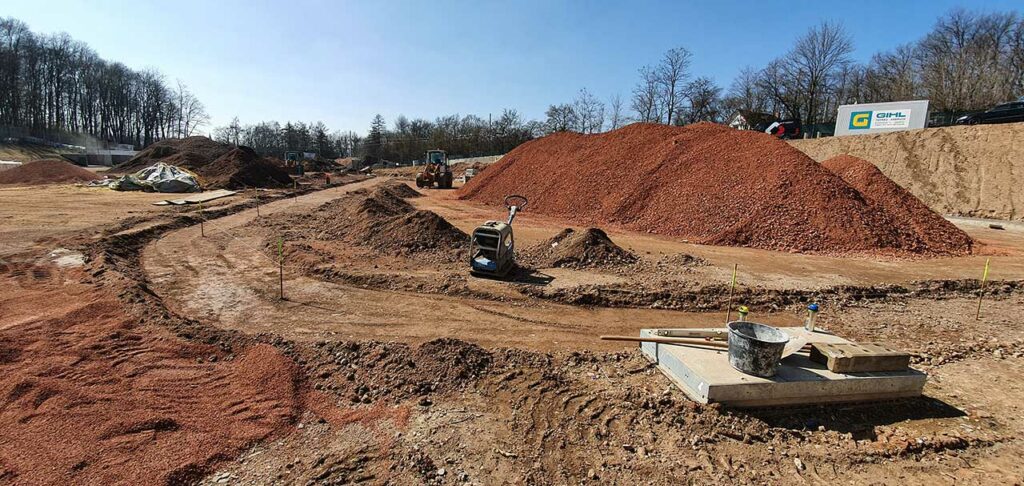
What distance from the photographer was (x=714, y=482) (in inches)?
148

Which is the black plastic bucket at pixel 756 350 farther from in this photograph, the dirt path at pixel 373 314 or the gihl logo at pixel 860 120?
the gihl logo at pixel 860 120

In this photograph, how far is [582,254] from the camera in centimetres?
1123

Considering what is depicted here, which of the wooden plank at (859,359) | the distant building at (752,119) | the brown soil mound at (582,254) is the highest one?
the distant building at (752,119)

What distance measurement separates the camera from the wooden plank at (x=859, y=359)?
498cm

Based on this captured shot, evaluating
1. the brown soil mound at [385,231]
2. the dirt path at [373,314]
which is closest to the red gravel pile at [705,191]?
the dirt path at [373,314]

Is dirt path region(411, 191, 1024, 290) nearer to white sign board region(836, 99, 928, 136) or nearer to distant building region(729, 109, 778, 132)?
white sign board region(836, 99, 928, 136)

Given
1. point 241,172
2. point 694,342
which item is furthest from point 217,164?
point 694,342

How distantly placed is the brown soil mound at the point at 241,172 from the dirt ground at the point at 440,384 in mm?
22479

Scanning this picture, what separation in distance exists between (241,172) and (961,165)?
40.9m

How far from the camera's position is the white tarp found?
2689 centimetres

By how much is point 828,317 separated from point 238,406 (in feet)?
30.0

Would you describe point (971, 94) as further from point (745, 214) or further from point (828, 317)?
point (828, 317)

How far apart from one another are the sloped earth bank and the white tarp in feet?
128

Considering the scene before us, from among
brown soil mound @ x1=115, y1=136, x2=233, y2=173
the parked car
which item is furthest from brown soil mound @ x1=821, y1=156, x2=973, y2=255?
brown soil mound @ x1=115, y1=136, x2=233, y2=173
